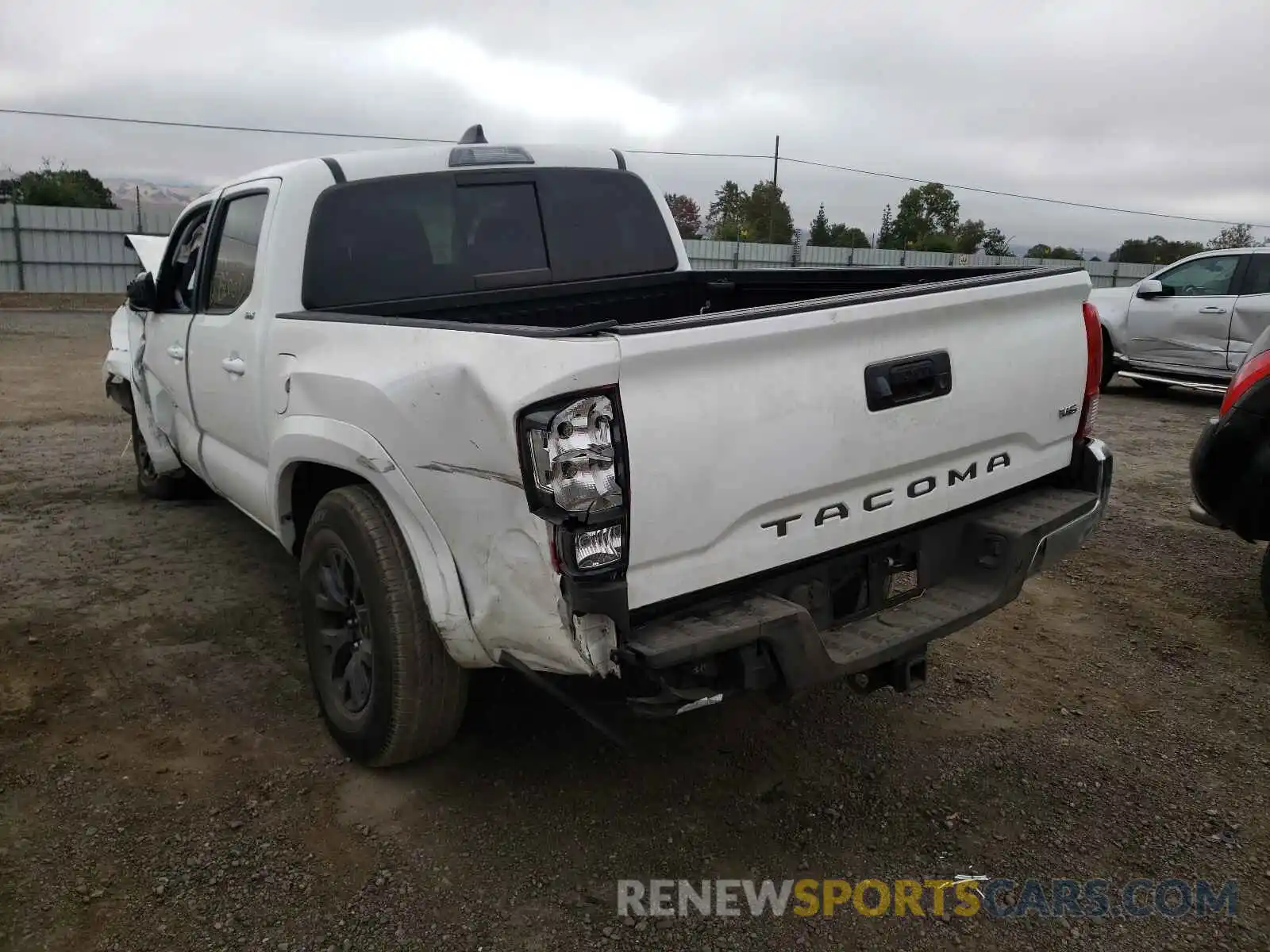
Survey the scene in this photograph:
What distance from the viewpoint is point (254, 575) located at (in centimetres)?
477

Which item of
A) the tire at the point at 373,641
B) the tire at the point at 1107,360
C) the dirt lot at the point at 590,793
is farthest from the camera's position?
the tire at the point at 1107,360

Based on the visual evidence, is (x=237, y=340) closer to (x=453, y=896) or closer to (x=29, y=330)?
(x=453, y=896)

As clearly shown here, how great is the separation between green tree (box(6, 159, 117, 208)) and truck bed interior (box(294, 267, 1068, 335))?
3728 centimetres

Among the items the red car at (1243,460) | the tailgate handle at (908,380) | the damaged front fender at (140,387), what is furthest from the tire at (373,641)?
the red car at (1243,460)

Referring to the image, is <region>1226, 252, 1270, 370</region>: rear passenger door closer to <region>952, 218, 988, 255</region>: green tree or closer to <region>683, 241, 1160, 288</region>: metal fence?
<region>683, 241, 1160, 288</region>: metal fence

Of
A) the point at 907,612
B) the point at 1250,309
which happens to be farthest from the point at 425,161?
the point at 1250,309

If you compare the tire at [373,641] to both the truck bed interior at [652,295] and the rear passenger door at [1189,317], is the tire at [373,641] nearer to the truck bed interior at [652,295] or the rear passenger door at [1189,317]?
the truck bed interior at [652,295]

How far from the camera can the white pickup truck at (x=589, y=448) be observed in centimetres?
215

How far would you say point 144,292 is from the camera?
4.65m

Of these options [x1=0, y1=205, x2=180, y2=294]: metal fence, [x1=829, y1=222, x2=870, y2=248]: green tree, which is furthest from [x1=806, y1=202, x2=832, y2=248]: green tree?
[x1=0, y1=205, x2=180, y2=294]: metal fence

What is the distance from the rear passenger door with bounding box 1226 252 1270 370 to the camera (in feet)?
31.5

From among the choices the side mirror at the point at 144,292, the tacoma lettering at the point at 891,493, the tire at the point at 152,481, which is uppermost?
the side mirror at the point at 144,292

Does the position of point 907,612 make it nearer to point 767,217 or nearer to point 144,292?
point 144,292

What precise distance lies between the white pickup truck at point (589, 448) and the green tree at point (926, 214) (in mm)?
42595
